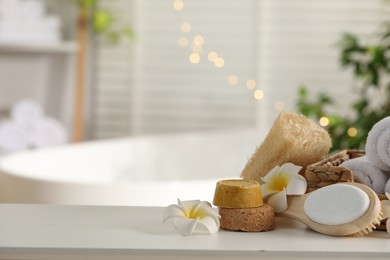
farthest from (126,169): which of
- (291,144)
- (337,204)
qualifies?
(337,204)

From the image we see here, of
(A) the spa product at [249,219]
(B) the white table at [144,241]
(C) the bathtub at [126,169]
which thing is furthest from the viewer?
(C) the bathtub at [126,169]

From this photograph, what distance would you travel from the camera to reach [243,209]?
3.04 feet

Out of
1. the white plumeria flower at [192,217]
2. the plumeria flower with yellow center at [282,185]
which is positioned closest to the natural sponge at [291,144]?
the plumeria flower with yellow center at [282,185]

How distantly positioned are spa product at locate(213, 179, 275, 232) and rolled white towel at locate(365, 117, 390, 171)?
0.15m

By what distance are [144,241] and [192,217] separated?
0.10 m

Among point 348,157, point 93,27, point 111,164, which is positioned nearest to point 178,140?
point 111,164

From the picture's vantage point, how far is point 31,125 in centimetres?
356

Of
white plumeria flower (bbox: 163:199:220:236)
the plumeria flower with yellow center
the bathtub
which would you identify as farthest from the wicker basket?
the bathtub

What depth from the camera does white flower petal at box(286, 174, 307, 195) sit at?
0.96 metres

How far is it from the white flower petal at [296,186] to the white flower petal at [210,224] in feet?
0.35

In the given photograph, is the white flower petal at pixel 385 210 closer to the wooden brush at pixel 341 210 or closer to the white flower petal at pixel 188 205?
the wooden brush at pixel 341 210

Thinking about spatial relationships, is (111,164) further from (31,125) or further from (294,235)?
(294,235)

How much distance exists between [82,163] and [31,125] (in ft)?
1.87

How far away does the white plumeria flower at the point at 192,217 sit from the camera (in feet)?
2.94
